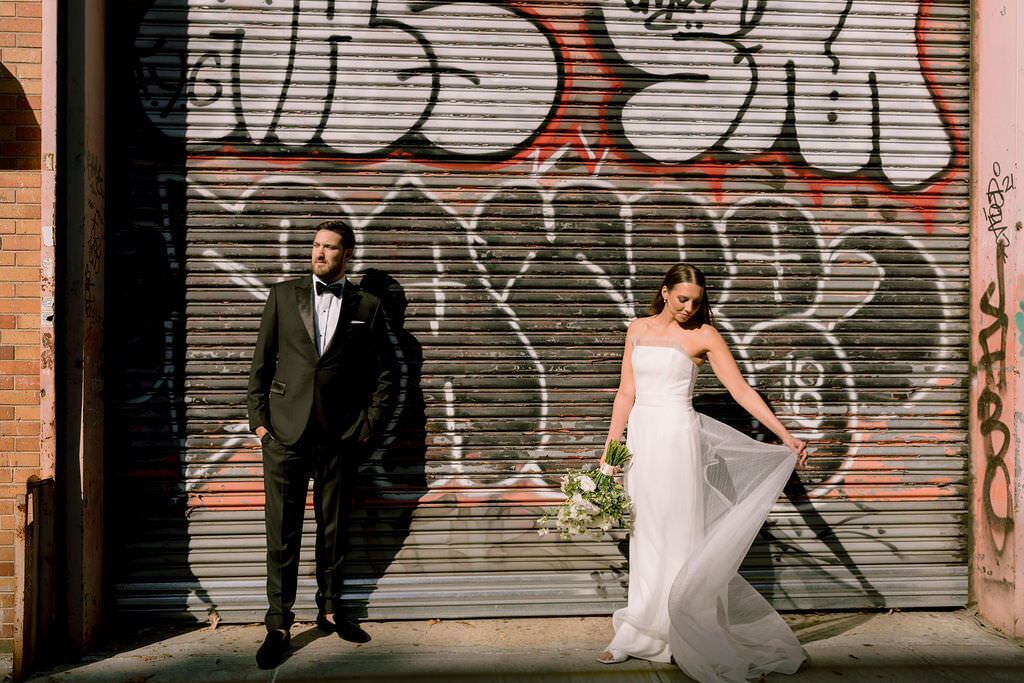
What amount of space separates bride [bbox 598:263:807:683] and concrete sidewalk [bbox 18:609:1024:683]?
0.22 metres

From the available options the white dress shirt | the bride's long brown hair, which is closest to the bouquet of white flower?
the bride's long brown hair

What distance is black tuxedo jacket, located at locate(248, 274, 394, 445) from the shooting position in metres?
4.48

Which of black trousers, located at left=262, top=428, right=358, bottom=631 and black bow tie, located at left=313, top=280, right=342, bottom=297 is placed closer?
black trousers, located at left=262, top=428, right=358, bottom=631

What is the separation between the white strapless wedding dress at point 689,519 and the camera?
4172mm

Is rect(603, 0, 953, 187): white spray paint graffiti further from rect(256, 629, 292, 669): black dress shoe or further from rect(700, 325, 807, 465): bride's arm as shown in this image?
rect(256, 629, 292, 669): black dress shoe

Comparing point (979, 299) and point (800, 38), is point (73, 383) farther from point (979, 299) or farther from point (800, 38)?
point (979, 299)

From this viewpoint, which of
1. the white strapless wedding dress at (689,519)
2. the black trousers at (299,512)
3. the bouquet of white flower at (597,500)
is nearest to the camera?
the white strapless wedding dress at (689,519)

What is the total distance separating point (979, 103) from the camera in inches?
207

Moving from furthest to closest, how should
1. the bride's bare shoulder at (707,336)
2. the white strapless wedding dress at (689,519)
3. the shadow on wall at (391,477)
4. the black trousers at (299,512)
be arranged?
the shadow on wall at (391,477) < the black trousers at (299,512) < the bride's bare shoulder at (707,336) < the white strapless wedding dress at (689,519)

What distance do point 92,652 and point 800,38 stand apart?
609 cm

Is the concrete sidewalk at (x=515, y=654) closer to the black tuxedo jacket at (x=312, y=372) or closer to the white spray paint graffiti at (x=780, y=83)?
the black tuxedo jacket at (x=312, y=372)

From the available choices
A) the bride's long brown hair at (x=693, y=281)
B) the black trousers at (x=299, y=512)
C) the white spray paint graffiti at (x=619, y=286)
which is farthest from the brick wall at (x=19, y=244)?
the bride's long brown hair at (x=693, y=281)

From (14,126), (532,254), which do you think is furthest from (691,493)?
(14,126)

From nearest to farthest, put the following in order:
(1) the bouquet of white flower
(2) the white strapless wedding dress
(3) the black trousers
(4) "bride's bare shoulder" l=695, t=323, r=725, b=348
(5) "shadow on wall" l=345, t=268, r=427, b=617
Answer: (2) the white strapless wedding dress
(1) the bouquet of white flower
(4) "bride's bare shoulder" l=695, t=323, r=725, b=348
(3) the black trousers
(5) "shadow on wall" l=345, t=268, r=427, b=617
